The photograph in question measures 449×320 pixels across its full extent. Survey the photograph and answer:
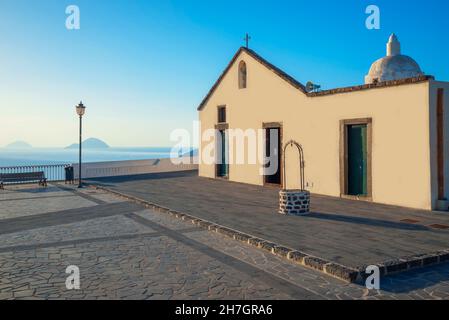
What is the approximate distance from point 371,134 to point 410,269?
696cm

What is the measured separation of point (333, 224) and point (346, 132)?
518cm

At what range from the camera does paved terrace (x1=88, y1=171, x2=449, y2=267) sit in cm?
675

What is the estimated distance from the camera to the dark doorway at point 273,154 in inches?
649

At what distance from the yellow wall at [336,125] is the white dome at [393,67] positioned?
1078cm

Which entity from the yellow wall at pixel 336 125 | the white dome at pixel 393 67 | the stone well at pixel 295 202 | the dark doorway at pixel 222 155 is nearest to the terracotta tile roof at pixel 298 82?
the yellow wall at pixel 336 125

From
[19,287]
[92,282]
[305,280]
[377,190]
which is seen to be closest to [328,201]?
[377,190]

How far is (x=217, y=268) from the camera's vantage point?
611 centimetres

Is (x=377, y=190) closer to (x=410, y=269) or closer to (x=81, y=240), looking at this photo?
(x=410, y=269)

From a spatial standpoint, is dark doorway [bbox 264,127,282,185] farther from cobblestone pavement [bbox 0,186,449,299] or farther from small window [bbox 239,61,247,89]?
cobblestone pavement [bbox 0,186,449,299]

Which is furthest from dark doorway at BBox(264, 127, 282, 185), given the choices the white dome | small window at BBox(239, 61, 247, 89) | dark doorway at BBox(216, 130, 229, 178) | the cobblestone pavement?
the white dome

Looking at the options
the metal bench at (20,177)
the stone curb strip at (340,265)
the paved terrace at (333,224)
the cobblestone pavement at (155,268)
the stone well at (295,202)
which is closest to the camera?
the cobblestone pavement at (155,268)

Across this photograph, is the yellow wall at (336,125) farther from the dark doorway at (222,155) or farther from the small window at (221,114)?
the dark doorway at (222,155)

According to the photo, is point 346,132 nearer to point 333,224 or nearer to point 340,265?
point 333,224

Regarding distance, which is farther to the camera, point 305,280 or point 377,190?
point 377,190
